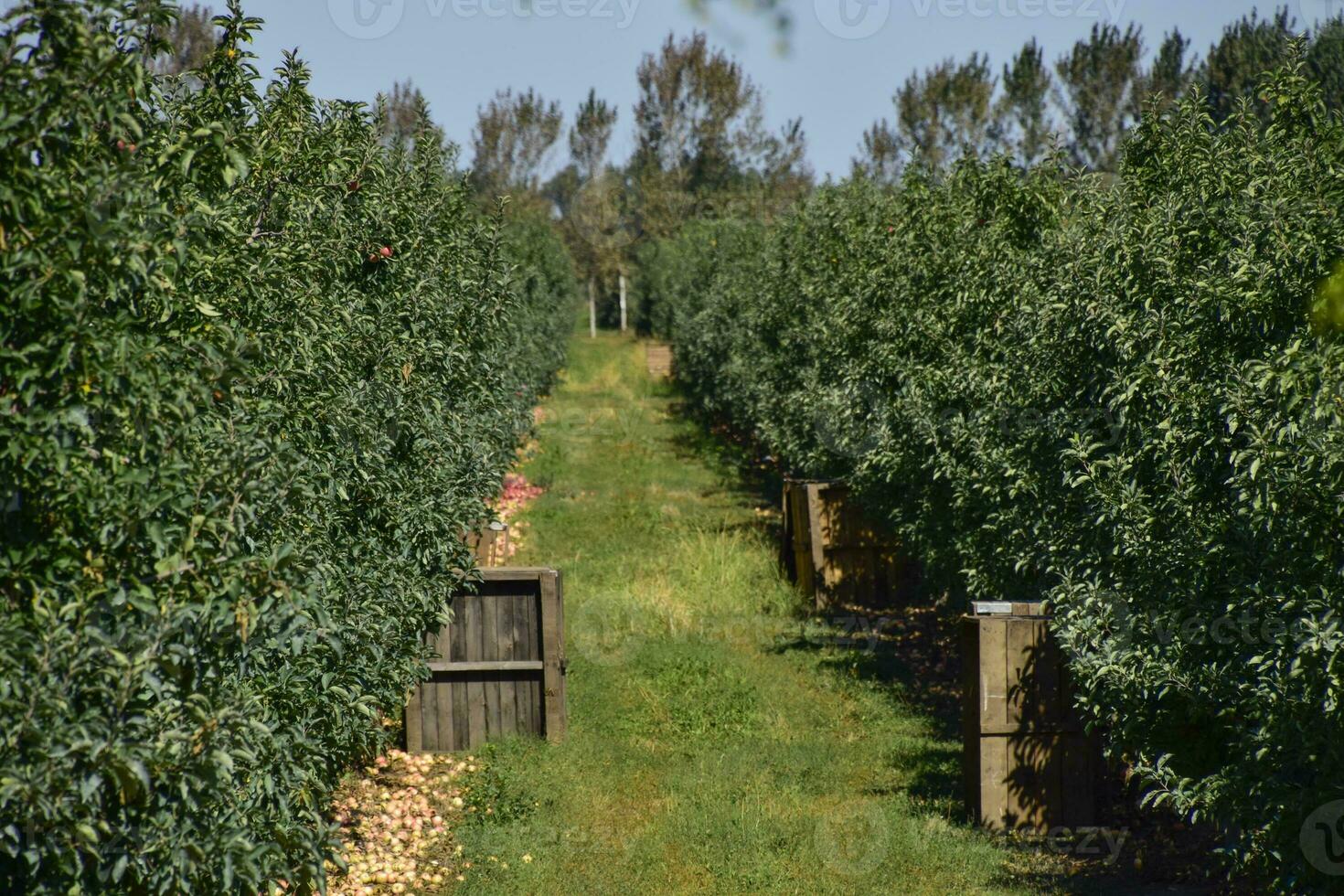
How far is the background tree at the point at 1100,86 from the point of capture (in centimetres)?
5103

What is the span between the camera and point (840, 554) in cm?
1386

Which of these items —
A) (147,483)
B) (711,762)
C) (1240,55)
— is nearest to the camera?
(147,483)

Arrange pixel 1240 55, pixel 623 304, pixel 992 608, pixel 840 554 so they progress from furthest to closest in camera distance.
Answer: pixel 623 304 < pixel 1240 55 < pixel 840 554 < pixel 992 608

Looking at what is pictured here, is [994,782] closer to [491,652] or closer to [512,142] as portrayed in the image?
[491,652]

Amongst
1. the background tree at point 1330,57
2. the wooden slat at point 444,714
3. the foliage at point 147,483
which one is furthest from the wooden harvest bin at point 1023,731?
the background tree at point 1330,57

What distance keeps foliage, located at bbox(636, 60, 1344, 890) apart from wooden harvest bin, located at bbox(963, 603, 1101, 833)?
0.30 meters

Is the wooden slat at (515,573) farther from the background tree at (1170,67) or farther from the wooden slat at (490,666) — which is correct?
the background tree at (1170,67)

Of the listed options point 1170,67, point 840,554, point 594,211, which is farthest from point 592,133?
point 840,554

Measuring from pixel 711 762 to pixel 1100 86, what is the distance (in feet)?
163

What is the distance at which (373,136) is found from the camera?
7.90m

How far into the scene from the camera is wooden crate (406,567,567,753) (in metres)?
9.18

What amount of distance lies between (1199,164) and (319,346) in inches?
219

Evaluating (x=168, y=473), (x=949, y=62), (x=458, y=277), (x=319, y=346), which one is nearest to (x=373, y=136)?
(x=458, y=277)

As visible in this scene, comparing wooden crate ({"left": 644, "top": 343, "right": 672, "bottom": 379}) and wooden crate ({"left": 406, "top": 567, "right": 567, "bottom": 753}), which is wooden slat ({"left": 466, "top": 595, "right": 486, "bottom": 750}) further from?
wooden crate ({"left": 644, "top": 343, "right": 672, "bottom": 379})
